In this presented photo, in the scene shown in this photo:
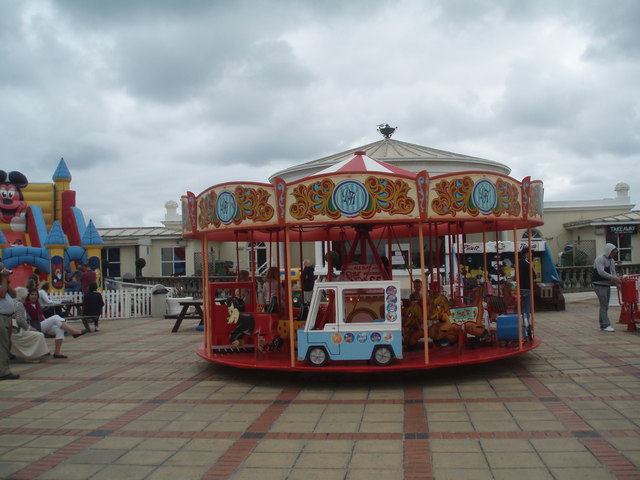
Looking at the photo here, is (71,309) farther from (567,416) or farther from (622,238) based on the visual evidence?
(622,238)

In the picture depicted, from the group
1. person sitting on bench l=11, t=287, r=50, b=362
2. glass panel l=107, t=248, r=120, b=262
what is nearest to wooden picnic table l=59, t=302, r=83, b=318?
person sitting on bench l=11, t=287, r=50, b=362

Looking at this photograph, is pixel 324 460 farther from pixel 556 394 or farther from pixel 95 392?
pixel 95 392

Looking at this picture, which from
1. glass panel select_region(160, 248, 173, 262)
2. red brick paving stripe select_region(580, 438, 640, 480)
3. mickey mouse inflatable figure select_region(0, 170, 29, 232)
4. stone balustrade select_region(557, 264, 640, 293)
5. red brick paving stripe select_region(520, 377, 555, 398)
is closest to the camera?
red brick paving stripe select_region(580, 438, 640, 480)

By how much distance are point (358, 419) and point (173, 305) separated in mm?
12886

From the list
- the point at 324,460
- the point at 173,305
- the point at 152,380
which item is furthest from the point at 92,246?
the point at 324,460

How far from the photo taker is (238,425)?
665 centimetres

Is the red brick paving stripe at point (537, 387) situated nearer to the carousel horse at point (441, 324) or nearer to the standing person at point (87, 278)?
the carousel horse at point (441, 324)

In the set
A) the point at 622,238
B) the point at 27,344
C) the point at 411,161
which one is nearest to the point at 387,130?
the point at 411,161

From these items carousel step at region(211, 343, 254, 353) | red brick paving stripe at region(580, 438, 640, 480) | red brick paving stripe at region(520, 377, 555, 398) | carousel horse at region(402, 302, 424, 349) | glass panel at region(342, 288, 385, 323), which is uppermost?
glass panel at region(342, 288, 385, 323)

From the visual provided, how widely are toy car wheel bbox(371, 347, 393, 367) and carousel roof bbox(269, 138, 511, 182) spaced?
1371cm

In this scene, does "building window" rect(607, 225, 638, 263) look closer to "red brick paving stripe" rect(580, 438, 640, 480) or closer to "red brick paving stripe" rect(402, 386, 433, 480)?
"red brick paving stripe" rect(402, 386, 433, 480)

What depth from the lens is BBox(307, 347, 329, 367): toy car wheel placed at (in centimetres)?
842

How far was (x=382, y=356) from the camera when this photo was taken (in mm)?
8328

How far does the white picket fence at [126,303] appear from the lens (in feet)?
62.5
